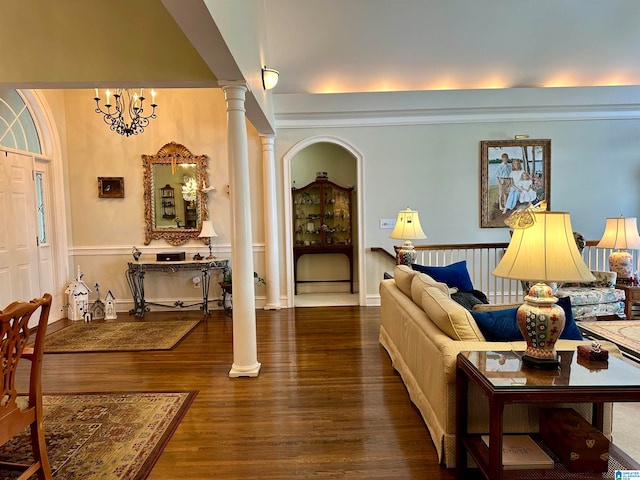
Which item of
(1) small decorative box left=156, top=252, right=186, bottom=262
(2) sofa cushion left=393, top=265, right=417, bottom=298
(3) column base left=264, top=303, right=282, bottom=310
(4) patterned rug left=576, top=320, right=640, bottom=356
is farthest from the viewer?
(3) column base left=264, top=303, right=282, bottom=310

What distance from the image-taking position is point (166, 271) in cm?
565

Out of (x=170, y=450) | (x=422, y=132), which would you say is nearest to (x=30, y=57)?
(x=170, y=450)

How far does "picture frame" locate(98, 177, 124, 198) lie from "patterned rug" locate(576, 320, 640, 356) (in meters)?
5.99

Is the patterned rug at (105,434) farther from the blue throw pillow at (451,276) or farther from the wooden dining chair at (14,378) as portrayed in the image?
the blue throw pillow at (451,276)

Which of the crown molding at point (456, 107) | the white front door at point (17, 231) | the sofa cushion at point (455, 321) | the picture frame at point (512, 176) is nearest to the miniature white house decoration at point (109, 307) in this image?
the white front door at point (17, 231)

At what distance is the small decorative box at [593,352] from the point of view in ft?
6.20

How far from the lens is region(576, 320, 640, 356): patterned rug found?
3.16 m

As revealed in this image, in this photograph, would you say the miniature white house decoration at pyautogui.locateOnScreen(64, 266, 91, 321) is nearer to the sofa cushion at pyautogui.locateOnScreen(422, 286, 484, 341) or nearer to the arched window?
the arched window

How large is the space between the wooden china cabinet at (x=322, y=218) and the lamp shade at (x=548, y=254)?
5239mm

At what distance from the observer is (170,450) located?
240 centimetres

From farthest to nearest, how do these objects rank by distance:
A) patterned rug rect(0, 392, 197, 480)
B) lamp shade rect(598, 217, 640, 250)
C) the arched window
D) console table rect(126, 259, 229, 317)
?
console table rect(126, 259, 229, 317) < the arched window < lamp shade rect(598, 217, 640, 250) < patterned rug rect(0, 392, 197, 480)

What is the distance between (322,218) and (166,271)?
9.25ft

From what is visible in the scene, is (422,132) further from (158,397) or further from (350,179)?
(158,397)

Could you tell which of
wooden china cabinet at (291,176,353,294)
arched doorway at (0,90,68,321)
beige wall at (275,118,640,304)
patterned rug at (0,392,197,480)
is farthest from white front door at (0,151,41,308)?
wooden china cabinet at (291,176,353,294)
